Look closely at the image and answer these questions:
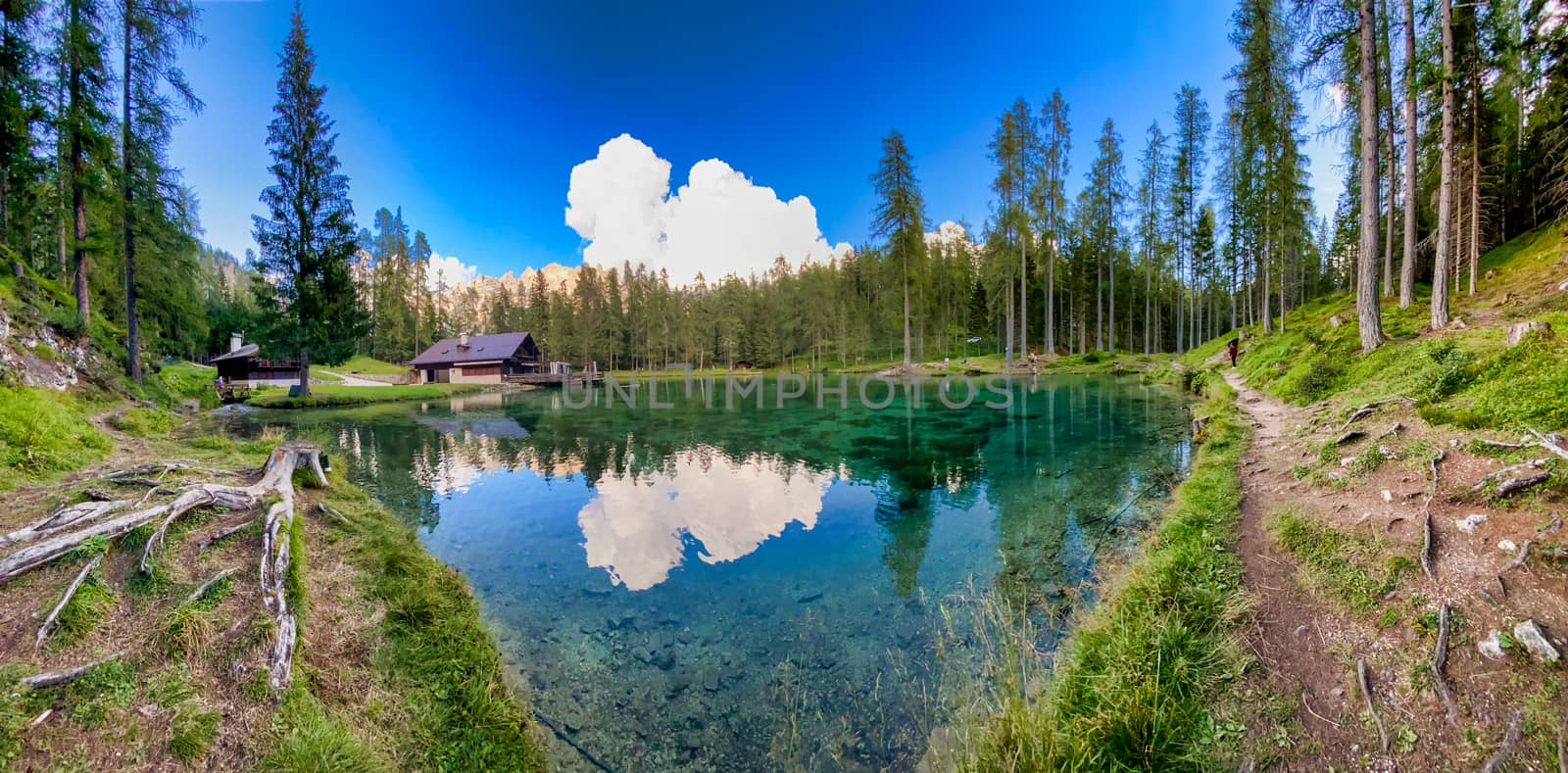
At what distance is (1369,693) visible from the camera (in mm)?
3119

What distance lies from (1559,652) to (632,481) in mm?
12321

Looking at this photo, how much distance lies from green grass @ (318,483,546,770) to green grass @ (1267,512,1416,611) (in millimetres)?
6558

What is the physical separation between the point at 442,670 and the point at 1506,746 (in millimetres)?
6916

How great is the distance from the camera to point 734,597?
20.7 feet

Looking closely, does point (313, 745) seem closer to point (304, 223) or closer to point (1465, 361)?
point (1465, 361)

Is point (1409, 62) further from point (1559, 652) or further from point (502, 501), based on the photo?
point (502, 501)

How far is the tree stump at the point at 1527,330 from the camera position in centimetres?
699

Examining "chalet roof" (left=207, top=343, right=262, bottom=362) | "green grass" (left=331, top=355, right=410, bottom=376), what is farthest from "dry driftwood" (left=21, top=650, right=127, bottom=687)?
"green grass" (left=331, top=355, right=410, bottom=376)

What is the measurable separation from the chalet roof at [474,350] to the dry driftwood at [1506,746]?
6226 cm

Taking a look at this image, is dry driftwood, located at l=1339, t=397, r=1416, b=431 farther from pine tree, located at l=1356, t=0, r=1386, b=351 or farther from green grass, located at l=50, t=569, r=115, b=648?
green grass, located at l=50, t=569, r=115, b=648

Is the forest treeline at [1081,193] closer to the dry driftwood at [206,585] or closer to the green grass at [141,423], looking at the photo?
the green grass at [141,423]

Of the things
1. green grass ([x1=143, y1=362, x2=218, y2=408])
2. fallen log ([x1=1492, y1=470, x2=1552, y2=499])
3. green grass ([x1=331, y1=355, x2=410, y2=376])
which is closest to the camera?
fallen log ([x1=1492, y1=470, x2=1552, y2=499])

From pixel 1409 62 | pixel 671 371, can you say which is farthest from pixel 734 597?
pixel 671 371

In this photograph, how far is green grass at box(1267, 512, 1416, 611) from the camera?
4.04 metres
